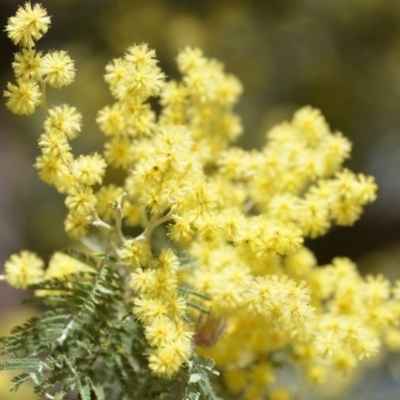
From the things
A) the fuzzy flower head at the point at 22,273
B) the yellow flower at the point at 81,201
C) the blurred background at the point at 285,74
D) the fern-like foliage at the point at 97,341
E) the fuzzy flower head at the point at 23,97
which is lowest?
the fern-like foliage at the point at 97,341

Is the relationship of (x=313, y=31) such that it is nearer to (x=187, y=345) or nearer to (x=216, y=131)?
(x=216, y=131)

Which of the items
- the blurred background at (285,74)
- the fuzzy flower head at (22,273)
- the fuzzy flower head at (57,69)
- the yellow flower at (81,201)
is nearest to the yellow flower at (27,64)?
the fuzzy flower head at (57,69)

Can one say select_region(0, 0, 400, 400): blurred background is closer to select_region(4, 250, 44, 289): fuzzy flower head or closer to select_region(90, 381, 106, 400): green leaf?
select_region(4, 250, 44, 289): fuzzy flower head

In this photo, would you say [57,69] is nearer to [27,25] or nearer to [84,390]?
[27,25]

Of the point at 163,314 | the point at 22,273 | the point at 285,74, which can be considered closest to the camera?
the point at 163,314

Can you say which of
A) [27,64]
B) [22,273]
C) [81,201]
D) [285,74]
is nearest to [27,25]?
[27,64]

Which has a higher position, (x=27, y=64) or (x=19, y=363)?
(x=27, y=64)

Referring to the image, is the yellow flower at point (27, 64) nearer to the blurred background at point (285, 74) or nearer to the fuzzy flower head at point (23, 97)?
the fuzzy flower head at point (23, 97)

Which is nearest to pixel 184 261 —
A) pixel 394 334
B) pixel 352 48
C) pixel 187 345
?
pixel 187 345
